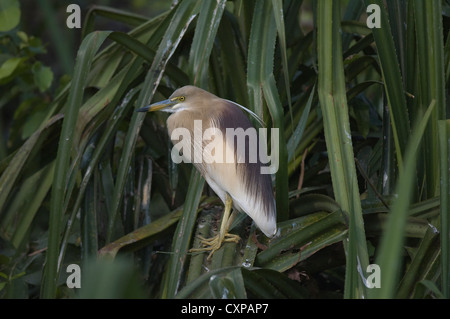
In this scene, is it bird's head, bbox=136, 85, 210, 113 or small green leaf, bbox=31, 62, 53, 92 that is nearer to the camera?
bird's head, bbox=136, 85, 210, 113

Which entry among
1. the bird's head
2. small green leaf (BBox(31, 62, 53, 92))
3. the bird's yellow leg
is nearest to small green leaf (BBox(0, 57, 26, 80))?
small green leaf (BBox(31, 62, 53, 92))

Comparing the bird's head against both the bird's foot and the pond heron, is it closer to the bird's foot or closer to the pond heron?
the pond heron

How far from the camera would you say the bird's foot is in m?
1.28

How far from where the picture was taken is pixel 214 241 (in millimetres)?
1322

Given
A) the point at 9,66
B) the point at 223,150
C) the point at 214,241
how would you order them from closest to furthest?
the point at 214,241 < the point at 223,150 < the point at 9,66

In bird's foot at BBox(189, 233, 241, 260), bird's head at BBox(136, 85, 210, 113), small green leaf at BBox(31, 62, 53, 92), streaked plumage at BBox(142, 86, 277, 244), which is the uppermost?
small green leaf at BBox(31, 62, 53, 92)

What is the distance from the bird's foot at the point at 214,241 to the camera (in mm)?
1275

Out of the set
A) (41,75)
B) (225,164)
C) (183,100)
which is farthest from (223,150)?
(41,75)

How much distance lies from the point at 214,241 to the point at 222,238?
18 mm

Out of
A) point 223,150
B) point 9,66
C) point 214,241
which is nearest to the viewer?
point 214,241

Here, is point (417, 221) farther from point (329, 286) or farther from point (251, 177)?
point (329, 286)

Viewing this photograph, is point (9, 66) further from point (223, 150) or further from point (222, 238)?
point (222, 238)
